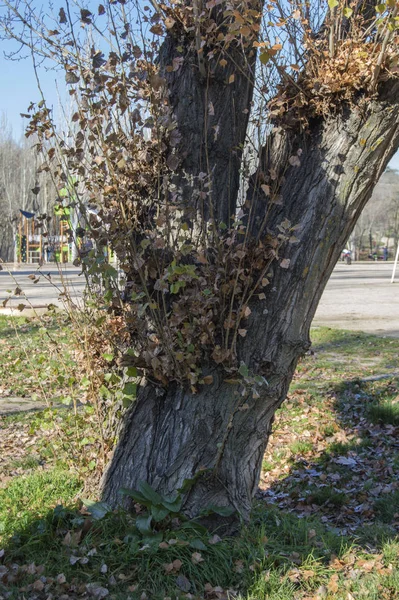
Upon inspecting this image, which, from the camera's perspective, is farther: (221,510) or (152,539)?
(221,510)

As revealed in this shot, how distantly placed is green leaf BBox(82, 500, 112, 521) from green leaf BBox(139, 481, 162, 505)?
0.24 metres

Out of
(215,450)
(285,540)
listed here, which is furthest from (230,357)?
(285,540)

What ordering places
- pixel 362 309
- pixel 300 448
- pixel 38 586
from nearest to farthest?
pixel 38 586
pixel 300 448
pixel 362 309

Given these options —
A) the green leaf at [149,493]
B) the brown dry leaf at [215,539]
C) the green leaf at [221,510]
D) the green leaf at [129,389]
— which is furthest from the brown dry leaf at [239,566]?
the green leaf at [129,389]

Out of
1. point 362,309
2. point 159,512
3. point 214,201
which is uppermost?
point 214,201

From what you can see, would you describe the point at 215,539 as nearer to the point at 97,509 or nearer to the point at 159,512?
the point at 159,512

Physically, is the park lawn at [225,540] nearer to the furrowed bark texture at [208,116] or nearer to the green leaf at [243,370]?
the green leaf at [243,370]

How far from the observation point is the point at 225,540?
3580 millimetres

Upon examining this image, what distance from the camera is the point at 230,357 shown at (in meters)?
3.62

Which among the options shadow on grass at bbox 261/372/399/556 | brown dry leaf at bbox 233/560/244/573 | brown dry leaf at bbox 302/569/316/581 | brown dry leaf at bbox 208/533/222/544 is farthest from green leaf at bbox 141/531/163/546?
shadow on grass at bbox 261/372/399/556

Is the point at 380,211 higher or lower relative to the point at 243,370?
higher

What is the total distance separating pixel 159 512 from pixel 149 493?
131mm

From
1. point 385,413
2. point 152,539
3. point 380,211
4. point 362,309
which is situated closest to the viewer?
point 152,539

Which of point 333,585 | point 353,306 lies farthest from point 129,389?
point 353,306
